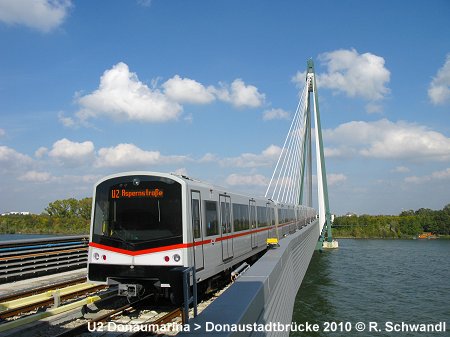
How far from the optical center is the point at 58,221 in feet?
236

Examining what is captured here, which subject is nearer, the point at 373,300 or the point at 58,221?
the point at 373,300

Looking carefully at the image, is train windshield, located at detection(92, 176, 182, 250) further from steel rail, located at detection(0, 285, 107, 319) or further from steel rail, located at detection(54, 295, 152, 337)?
steel rail, located at detection(0, 285, 107, 319)

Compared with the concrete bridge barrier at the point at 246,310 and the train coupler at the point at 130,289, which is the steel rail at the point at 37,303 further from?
the concrete bridge barrier at the point at 246,310

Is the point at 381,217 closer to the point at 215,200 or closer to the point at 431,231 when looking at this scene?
the point at 431,231

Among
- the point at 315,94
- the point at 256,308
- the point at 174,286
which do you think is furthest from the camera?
the point at 315,94

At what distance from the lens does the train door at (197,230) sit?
30.3 ft

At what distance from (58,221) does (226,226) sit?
6641cm

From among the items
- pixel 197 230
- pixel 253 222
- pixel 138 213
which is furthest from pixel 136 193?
pixel 253 222

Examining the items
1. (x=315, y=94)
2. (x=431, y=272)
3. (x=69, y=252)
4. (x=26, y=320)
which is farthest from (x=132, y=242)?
(x=315, y=94)

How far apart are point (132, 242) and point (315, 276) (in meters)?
23.9

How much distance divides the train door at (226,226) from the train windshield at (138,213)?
9.04ft

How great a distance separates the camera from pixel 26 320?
296 inches

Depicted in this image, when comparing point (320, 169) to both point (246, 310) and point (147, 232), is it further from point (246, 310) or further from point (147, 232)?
point (246, 310)

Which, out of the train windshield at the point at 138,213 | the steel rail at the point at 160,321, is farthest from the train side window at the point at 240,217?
the steel rail at the point at 160,321
